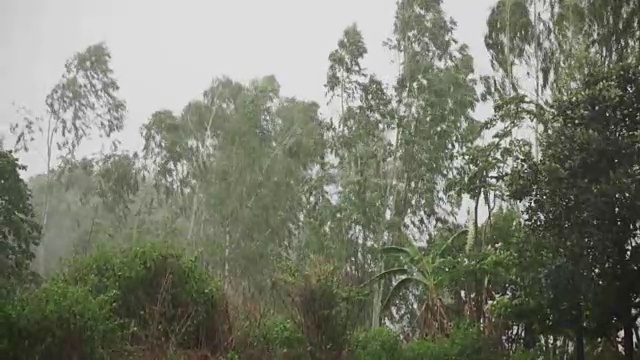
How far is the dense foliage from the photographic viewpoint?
807 cm

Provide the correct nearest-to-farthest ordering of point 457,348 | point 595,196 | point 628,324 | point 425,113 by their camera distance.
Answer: point 595,196, point 628,324, point 457,348, point 425,113

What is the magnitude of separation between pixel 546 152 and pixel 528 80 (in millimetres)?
5909

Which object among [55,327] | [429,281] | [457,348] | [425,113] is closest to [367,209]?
[425,113]

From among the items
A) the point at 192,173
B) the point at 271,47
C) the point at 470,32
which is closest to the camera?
the point at 470,32

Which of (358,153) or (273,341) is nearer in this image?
(273,341)

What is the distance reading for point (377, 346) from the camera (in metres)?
9.43

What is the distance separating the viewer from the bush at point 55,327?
20.9ft

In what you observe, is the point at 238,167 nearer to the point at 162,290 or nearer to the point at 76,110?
the point at 76,110

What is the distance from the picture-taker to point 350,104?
16.5 metres

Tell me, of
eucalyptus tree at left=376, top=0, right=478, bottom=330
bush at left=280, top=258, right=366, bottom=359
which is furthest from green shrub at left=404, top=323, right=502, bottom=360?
eucalyptus tree at left=376, top=0, right=478, bottom=330

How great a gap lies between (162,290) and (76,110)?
43.8ft

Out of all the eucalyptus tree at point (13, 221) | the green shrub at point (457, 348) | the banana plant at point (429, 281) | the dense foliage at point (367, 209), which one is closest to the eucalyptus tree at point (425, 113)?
the dense foliage at point (367, 209)

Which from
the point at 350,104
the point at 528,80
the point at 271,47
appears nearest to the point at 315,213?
the point at 350,104

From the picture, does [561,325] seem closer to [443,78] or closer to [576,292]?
[576,292]
